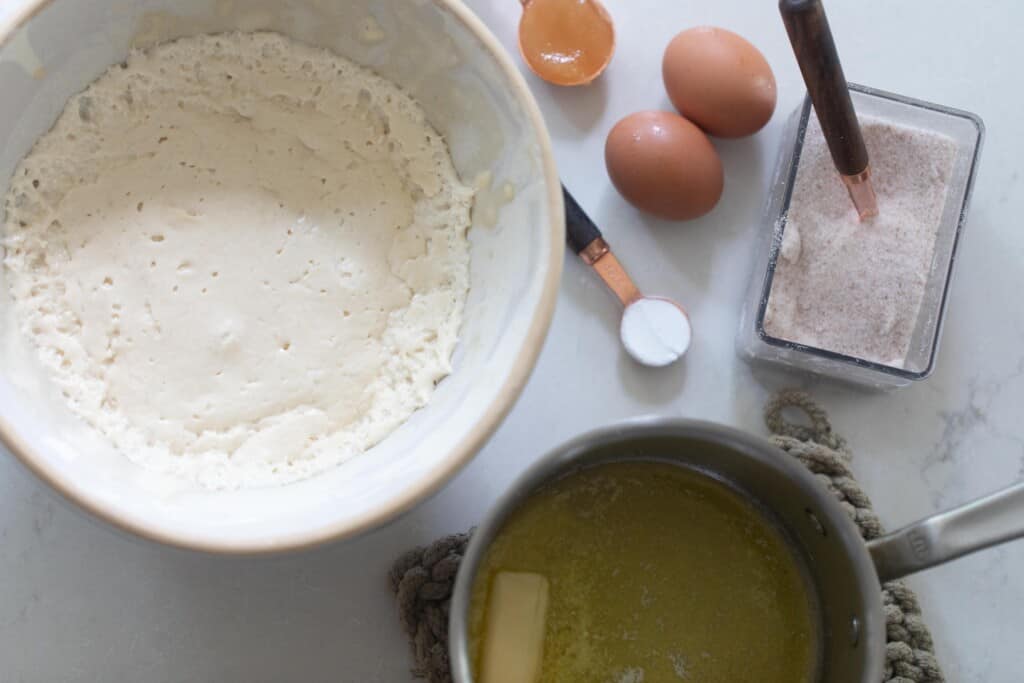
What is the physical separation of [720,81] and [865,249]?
234 millimetres

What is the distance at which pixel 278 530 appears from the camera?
799 mm

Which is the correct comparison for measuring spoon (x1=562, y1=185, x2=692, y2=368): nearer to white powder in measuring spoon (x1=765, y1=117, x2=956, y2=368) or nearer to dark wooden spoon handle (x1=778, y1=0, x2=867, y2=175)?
white powder in measuring spoon (x1=765, y1=117, x2=956, y2=368)

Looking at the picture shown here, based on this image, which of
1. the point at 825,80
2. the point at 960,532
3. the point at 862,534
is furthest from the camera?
the point at 862,534

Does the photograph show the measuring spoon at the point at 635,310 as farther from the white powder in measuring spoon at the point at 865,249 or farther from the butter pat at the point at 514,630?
the butter pat at the point at 514,630

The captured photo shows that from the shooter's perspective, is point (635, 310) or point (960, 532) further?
point (635, 310)

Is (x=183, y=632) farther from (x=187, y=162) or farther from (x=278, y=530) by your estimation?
(x=187, y=162)

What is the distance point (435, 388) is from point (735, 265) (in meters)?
0.37

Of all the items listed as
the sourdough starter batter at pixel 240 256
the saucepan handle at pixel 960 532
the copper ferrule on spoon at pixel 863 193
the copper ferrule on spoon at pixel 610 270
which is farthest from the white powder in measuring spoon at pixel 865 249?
the sourdough starter batter at pixel 240 256

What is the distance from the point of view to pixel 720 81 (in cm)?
99

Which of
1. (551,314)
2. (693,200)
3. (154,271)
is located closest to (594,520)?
(551,314)

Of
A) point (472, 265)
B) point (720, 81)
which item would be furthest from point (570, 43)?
point (472, 265)

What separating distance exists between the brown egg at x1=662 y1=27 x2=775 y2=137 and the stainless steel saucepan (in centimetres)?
34

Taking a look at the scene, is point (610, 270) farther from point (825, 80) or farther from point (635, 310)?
point (825, 80)

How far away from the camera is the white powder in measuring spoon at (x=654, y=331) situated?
102cm
